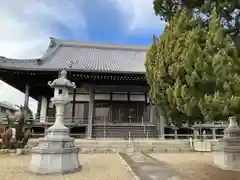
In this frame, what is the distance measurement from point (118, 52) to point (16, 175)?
17947 millimetres

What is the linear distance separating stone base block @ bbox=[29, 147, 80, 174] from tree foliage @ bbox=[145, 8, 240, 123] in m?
3.30

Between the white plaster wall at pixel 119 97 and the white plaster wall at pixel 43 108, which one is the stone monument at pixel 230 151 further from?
the white plaster wall at pixel 43 108

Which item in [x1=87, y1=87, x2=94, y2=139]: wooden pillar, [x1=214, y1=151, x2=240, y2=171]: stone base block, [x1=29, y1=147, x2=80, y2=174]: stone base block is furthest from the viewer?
[x1=87, y1=87, x2=94, y2=139]: wooden pillar

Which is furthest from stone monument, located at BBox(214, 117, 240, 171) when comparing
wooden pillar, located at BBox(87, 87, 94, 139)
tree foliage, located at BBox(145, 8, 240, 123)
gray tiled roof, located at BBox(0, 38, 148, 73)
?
wooden pillar, located at BBox(87, 87, 94, 139)

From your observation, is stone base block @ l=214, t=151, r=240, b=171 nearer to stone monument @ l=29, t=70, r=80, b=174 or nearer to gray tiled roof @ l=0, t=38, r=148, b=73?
stone monument @ l=29, t=70, r=80, b=174

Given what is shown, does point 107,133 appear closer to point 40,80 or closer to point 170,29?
point 40,80

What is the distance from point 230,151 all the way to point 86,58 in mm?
14740

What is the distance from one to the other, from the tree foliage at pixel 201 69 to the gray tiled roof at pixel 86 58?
1011 centimetres

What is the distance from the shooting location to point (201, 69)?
3.82 meters

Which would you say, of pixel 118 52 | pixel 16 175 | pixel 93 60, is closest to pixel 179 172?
pixel 16 175

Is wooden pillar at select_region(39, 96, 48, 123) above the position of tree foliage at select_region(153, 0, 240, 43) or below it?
below

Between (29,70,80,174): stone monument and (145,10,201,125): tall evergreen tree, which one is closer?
(145,10,201,125): tall evergreen tree

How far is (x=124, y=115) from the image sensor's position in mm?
17219

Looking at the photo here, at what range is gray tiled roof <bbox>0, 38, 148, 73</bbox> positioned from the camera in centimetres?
1555
